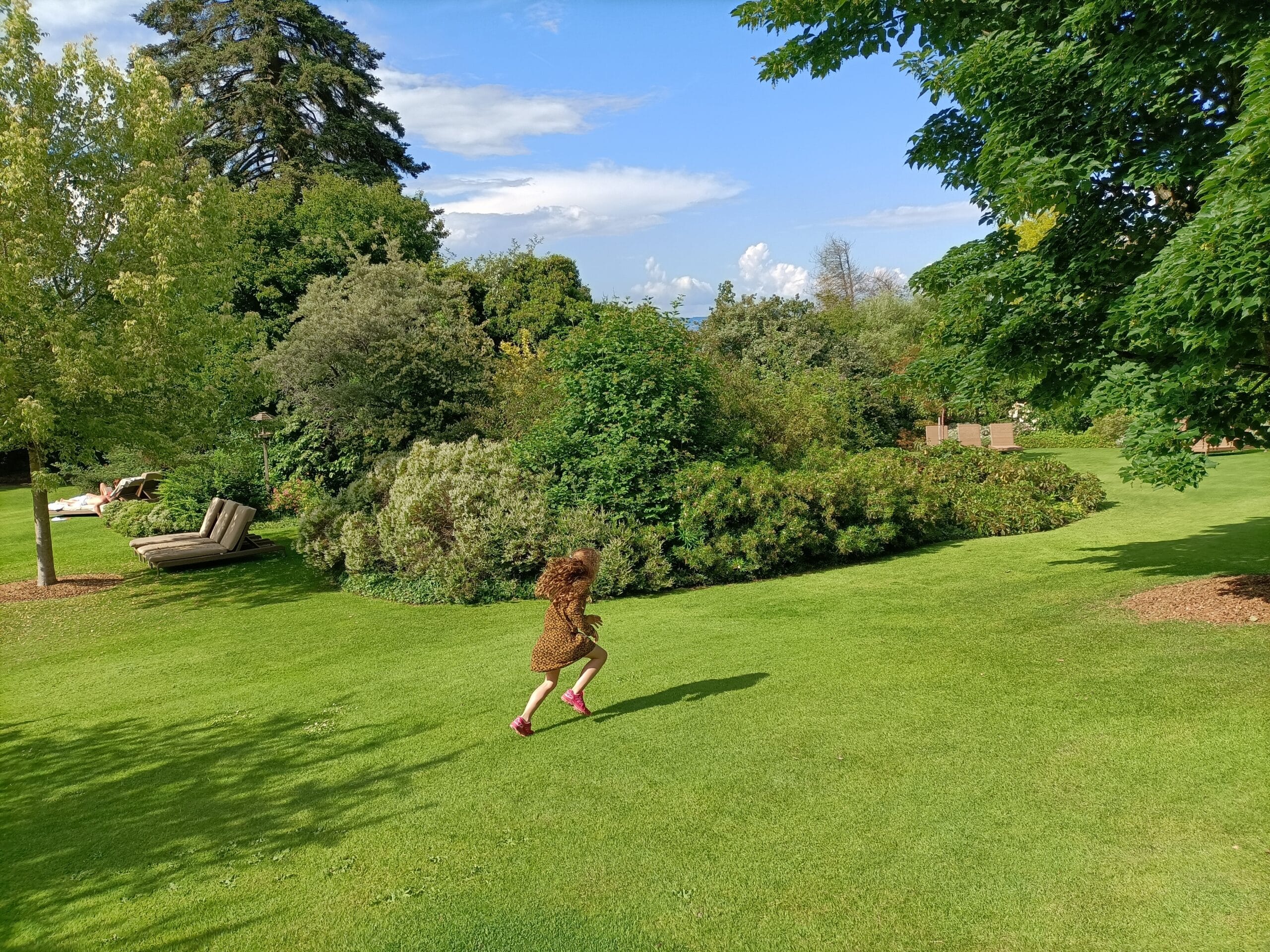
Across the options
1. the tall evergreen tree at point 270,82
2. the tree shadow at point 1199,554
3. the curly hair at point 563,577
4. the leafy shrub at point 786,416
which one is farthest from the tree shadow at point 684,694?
the tall evergreen tree at point 270,82

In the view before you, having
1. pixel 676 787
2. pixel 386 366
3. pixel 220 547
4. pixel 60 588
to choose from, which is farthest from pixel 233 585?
pixel 676 787

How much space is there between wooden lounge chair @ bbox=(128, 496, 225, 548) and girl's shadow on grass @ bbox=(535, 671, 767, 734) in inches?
487

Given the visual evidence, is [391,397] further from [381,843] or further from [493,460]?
[381,843]

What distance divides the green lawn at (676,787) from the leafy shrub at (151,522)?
9174mm

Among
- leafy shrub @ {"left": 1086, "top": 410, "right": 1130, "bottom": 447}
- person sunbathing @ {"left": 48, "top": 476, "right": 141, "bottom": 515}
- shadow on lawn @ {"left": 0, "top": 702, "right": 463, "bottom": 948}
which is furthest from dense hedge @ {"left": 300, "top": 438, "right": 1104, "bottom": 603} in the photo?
leafy shrub @ {"left": 1086, "top": 410, "right": 1130, "bottom": 447}

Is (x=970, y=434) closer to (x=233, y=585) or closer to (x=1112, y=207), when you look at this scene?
(x=1112, y=207)

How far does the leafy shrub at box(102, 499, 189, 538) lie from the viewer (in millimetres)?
18719

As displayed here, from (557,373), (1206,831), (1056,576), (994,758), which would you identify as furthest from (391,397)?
(1206,831)

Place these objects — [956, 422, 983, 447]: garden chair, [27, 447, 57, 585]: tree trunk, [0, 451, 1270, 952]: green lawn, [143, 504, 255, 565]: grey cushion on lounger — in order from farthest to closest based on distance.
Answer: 1. [956, 422, 983, 447]: garden chair
2. [143, 504, 255, 565]: grey cushion on lounger
3. [27, 447, 57, 585]: tree trunk
4. [0, 451, 1270, 952]: green lawn

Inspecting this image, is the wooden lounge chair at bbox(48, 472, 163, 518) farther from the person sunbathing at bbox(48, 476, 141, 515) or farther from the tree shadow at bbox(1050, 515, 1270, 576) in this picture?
the tree shadow at bbox(1050, 515, 1270, 576)

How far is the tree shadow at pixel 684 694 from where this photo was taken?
6.85 m

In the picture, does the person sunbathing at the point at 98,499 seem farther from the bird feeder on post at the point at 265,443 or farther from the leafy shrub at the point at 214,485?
the bird feeder on post at the point at 265,443

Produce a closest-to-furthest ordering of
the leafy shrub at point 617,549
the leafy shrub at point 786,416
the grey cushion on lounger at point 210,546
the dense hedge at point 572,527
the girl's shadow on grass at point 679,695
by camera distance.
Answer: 1. the girl's shadow on grass at point 679,695
2. the leafy shrub at point 617,549
3. the dense hedge at point 572,527
4. the leafy shrub at point 786,416
5. the grey cushion on lounger at point 210,546

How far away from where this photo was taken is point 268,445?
2416cm
